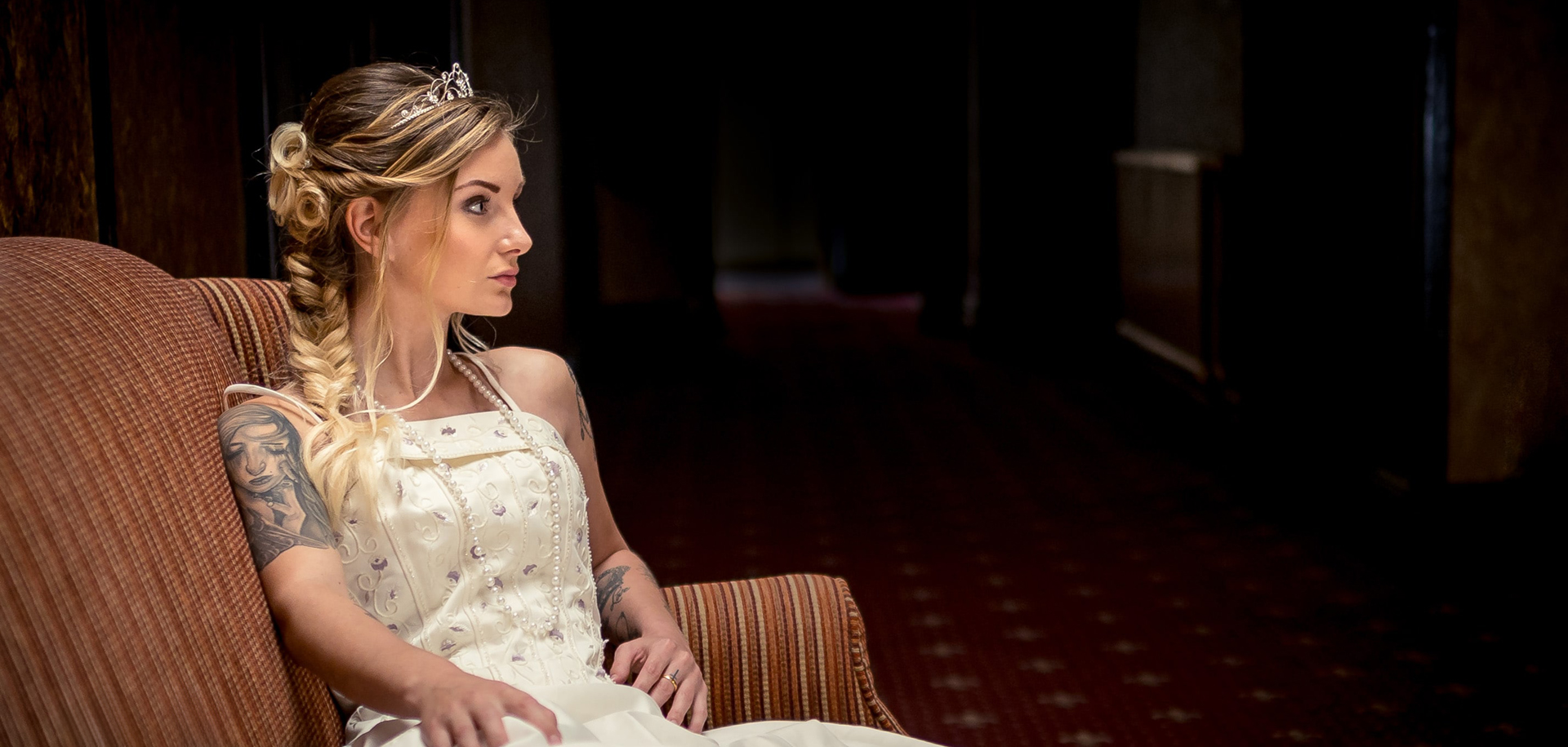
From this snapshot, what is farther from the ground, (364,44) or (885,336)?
(364,44)

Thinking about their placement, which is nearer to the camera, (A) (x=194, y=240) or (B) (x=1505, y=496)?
(A) (x=194, y=240)

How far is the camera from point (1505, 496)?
4.11 metres

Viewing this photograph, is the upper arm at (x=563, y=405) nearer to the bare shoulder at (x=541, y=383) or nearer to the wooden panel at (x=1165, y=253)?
the bare shoulder at (x=541, y=383)

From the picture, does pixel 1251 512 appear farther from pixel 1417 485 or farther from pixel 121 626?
pixel 121 626

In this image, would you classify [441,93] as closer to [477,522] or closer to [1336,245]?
[477,522]

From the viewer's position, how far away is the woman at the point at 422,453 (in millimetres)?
1357

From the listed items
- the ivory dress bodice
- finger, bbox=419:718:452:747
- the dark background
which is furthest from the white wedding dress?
the dark background

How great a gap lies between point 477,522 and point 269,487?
8.9 inches

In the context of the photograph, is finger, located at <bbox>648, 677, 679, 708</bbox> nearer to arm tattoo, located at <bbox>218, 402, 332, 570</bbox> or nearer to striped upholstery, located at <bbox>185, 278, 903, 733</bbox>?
striped upholstery, located at <bbox>185, 278, 903, 733</bbox>

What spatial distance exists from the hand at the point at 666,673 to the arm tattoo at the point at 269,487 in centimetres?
36

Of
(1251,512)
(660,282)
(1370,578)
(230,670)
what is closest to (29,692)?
(230,670)

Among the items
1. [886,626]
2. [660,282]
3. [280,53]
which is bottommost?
[886,626]

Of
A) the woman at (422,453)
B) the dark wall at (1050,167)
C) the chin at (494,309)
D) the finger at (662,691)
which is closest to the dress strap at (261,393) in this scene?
the woman at (422,453)

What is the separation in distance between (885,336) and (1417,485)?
4.46 m
